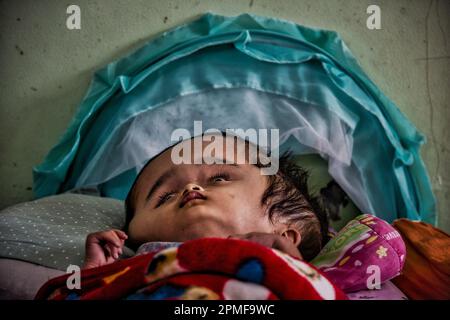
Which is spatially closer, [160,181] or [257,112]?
[160,181]

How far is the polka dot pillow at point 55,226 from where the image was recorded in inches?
43.6

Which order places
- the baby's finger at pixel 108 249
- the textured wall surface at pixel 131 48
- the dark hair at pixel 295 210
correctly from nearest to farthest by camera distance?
the baby's finger at pixel 108 249 → the dark hair at pixel 295 210 → the textured wall surface at pixel 131 48

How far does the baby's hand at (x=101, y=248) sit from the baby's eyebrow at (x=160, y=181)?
184 millimetres

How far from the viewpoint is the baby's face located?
0.99 metres

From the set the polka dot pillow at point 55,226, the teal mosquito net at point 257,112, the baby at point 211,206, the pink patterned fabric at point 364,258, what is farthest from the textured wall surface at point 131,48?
the pink patterned fabric at point 364,258

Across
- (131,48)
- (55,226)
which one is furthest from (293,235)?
(131,48)

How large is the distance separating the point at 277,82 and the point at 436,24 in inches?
22.3

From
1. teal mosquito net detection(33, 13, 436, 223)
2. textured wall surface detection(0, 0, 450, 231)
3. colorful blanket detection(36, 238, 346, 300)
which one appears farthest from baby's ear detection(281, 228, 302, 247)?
textured wall surface detection(0, 0, 450, 231)

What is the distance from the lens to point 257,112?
1645 mm

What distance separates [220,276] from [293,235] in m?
0.40

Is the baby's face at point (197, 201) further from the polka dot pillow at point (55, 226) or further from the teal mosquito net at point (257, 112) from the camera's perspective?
the teal mosquito net at point (257, 112)

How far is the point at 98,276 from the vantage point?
848mm

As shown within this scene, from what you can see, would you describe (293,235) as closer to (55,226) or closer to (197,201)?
(197,201)

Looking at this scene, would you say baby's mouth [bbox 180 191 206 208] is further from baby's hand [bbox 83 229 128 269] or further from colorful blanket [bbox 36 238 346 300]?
colorful blanket [bbox 36 238 346 300]
